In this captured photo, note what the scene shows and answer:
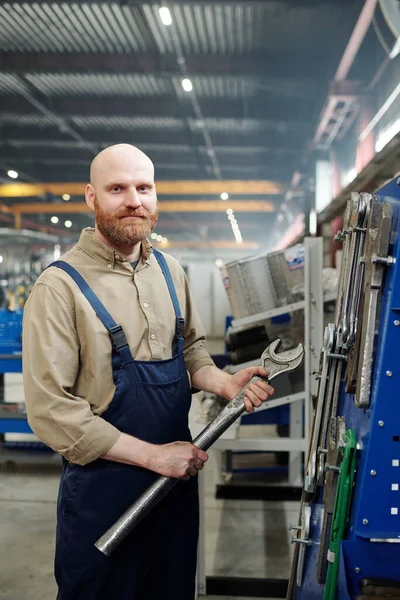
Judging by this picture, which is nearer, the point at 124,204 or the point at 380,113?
the point at 124,204

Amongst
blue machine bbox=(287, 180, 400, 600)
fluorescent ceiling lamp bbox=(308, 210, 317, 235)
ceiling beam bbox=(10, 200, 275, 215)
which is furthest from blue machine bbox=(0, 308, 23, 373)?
ceiling beam bbox=(10, 200, 275, 215)

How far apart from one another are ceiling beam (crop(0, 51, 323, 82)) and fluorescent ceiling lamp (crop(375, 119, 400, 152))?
2020 millimetres

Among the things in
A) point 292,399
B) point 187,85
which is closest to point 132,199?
point 292,399

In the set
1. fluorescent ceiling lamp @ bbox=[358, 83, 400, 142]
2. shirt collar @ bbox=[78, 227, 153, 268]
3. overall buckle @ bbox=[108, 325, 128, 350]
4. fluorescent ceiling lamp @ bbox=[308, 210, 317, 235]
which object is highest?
fluorescent ceiling lamp @ bbox=[358, 83, 400, 142]

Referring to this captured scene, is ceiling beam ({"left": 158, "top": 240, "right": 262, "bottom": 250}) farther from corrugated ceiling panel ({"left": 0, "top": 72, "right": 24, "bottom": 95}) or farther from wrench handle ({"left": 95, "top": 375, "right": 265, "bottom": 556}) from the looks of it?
wrench handle ({"left": 95, "top": 375, "right": 265, "bottom": 556})

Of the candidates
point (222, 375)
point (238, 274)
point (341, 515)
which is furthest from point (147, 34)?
point (341, 515)

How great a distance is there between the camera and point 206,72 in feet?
21.0

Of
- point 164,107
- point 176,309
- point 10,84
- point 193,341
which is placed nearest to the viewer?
point 176,309

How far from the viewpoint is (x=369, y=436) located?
116 cm

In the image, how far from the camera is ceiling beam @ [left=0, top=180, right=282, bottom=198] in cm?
1176

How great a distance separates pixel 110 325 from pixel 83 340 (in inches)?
3.1

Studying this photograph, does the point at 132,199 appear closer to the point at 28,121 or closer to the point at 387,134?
the point at 387,134

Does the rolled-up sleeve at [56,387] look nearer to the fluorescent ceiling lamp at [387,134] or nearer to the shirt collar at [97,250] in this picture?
the shirt collar at [97,250]

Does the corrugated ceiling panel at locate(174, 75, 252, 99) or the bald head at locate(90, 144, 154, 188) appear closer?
the bald head at locate(90, 144, 154, 188)
